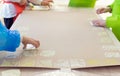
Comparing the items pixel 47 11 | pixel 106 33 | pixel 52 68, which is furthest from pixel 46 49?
pixel 47 11

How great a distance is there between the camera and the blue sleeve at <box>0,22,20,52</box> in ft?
2.77

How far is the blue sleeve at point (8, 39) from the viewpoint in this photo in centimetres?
85

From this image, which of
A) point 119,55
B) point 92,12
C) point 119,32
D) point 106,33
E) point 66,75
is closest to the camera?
point 66,75

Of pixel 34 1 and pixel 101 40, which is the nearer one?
pixel 101 40

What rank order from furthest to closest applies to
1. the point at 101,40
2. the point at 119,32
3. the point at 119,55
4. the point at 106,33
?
the point at 119,32 < the point at 106,33 < the point at 101,40 < the point at 119,55

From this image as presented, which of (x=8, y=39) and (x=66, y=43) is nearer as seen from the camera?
(x=8, y=39)

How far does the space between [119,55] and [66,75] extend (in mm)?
234

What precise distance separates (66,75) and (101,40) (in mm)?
346

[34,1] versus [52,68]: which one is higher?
[52,68]

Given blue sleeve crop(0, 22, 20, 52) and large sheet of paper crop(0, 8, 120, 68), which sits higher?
blue sleeve crop(0, 22, 20, 52)

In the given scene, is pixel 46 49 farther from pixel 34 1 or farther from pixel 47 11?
pixel 34 1

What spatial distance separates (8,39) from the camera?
86 cm

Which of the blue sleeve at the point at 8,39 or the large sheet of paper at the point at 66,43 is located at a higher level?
the blue sleeve at the point at 8,39

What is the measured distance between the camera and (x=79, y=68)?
0.78 meters
